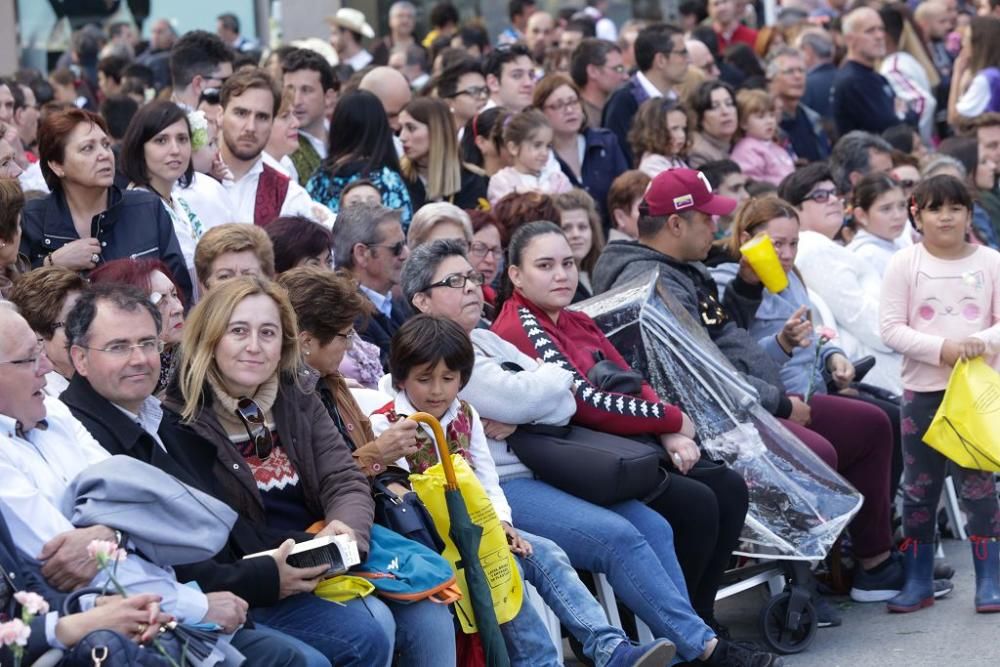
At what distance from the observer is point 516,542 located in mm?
5738

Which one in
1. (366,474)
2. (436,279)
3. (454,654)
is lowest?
(454,654)

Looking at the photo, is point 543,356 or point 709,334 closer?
point 543,356

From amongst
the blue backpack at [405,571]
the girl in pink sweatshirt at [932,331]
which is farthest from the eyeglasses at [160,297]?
the girl in pink sweatshirt at [932,331]

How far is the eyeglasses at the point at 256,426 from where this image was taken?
5.16 m

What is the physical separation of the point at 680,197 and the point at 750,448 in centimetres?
121

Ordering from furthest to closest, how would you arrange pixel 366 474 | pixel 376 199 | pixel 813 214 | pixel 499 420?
pixel 813 214 < pixel 376 199 < pixel 499 420 < pixel 366 474

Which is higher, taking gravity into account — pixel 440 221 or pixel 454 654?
pixel 440 221

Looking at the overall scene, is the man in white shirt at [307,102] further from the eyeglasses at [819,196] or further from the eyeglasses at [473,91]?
the eyeglasses at [819,196]

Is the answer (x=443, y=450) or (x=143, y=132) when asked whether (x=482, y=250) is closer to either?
(x=143, y=132)

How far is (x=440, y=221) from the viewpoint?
732cm

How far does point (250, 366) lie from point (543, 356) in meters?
1.58

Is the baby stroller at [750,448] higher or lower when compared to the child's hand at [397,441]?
lower

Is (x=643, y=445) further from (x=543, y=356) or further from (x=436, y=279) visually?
(x=436, y=279)

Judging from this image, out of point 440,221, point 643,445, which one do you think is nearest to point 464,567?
point 643,445
